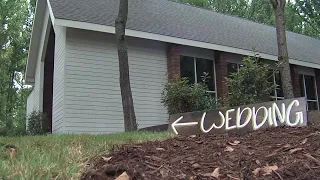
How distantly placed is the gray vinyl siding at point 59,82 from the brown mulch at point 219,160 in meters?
7.61

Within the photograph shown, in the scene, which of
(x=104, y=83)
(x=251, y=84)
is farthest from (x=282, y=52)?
(x=104, y=83)

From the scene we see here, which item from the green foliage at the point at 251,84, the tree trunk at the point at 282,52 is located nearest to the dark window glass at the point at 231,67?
the green foliage at the point at 251,84

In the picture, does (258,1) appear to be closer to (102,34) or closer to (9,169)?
(102,34)

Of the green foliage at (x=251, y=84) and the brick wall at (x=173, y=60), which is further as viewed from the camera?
the brick wall at (x=173, y=60)

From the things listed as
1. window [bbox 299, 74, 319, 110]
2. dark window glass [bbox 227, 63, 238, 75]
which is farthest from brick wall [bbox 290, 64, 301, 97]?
dark window glass [bbox 227, 63, 238, 75]

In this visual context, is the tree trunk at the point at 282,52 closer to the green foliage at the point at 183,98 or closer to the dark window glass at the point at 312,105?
the green foliage at the point at 183,98

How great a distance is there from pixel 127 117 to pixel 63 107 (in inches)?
124

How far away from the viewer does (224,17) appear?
61.0 ft

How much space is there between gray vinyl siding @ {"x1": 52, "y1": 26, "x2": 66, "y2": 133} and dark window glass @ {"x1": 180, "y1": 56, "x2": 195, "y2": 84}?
450cm

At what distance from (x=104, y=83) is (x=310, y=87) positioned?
486 inches

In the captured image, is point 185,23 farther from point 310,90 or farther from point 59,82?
point 310,90

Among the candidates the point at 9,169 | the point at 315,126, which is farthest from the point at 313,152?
the point at 9,169

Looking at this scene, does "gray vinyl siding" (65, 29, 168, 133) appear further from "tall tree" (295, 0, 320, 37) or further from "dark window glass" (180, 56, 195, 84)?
"tall tree" (295, 0, 320, 37)

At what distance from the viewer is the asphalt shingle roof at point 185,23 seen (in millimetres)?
12023
